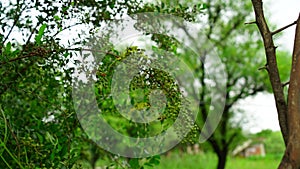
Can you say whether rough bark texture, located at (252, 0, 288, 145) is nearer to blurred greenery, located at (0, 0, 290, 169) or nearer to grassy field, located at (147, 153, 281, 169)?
blurred greenery, located at (0, 0, 290, 169)

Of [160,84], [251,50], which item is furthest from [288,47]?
[160,84]

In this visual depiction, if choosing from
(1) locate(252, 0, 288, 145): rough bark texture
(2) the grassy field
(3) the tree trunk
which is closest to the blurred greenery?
(1) locate(252, 0, 288, 145): rough bark texture

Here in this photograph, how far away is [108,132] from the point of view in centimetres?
130

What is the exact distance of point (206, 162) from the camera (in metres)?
4.17

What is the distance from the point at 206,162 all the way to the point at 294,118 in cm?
372

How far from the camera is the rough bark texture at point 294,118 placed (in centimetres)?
51

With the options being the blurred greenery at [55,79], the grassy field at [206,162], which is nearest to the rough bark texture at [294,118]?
the blurred greenery at [55,79]

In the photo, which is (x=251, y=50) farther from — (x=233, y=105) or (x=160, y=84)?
(x=160, y=84)

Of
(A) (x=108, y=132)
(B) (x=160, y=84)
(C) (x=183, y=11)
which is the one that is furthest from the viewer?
(A) (x=108, y=132)

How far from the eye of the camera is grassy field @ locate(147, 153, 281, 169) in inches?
146

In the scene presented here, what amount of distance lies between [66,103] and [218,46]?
9.23 ft

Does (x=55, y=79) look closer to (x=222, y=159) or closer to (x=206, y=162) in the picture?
(x=222, y=159)

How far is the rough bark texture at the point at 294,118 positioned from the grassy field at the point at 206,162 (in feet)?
8.80

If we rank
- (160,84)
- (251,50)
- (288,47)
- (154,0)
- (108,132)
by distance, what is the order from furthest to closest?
(251,50), (288,47), (108,132), (154,0), (160,84)
